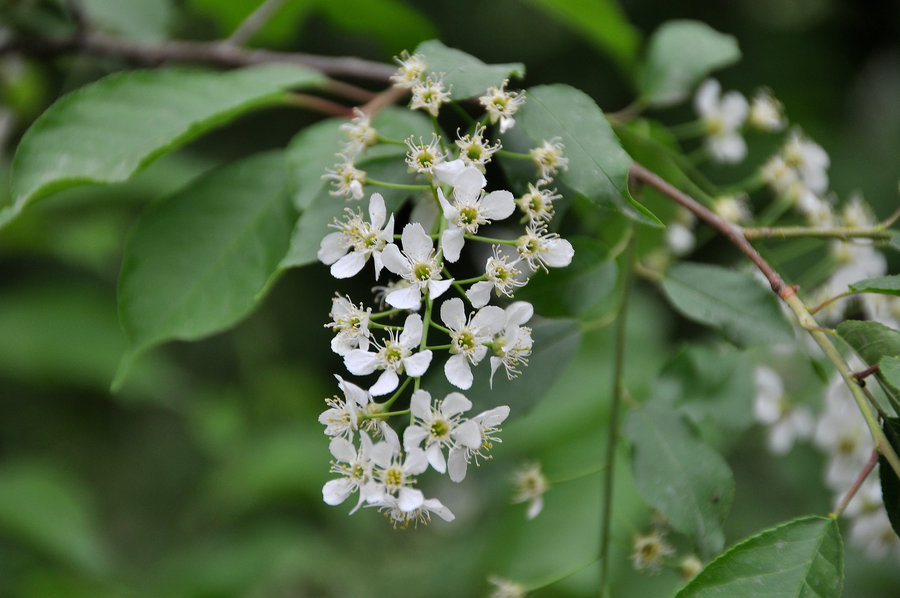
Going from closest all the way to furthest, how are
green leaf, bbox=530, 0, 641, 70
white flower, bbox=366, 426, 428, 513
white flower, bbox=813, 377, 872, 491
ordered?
white flower, bbox=366, 426, 428, 513 → white flower, bbox=813, 377, 872, 491 → green leaf, bbox=530, 0, 641, 70

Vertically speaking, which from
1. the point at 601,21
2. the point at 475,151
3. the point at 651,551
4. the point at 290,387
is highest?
the point at 601,21

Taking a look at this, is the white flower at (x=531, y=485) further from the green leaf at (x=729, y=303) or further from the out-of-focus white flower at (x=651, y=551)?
the green leaf at (x=729, y=303)

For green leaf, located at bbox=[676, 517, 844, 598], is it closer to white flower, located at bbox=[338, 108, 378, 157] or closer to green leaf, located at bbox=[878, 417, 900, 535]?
green leaf, located at bbox=[878, 417, 900, 535]

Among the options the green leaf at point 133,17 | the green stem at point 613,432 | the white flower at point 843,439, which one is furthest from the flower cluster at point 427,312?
the green leaf at point 133,17

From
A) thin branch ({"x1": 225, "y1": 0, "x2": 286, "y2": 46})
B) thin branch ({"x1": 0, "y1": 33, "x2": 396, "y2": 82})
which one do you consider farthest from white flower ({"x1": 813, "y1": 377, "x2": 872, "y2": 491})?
thin branch ({"x1": 225, "y1": 0, "x2": 286, "y2": 46})

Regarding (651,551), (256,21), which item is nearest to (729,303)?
(651,551)

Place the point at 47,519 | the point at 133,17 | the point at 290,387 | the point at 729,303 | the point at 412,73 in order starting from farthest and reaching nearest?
the point at 290,387
the point at 47,519
the point at 133,17
the point at 729,303
the point at 412,73

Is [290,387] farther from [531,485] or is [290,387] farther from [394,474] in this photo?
[394,474]
